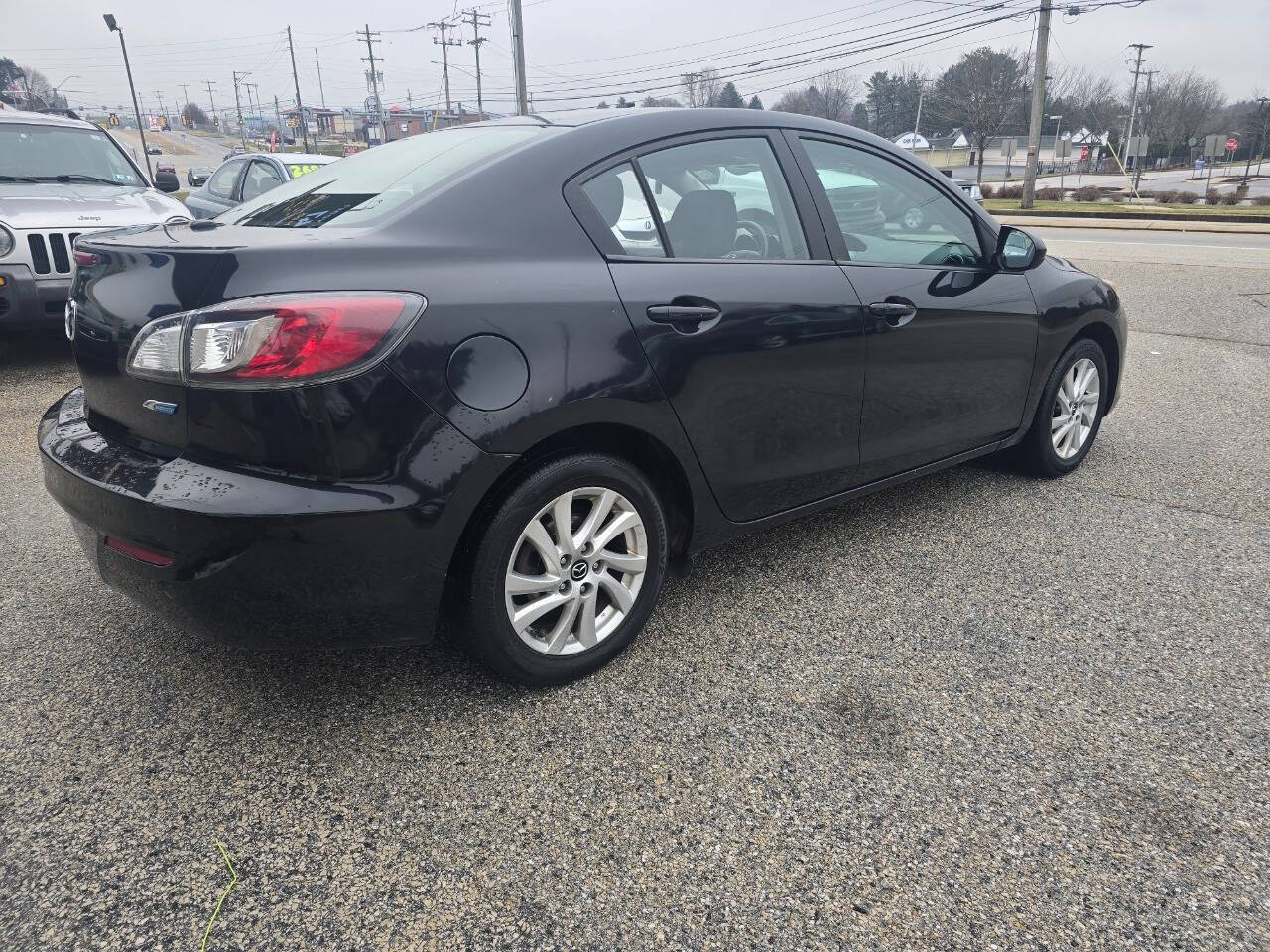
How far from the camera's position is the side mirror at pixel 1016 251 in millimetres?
3691

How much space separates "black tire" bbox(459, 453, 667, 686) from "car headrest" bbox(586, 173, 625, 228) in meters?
0.69

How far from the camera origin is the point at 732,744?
7.80 ft

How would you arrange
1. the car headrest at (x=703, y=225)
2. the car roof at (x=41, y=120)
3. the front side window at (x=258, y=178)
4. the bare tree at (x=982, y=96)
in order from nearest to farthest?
the car headrest at (x=703, y=225) → the car roof at (x=41, y=120) → the front side window at (x=258, y=178) → the bare tree at (x=982, y=96)

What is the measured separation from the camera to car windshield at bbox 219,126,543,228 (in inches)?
100

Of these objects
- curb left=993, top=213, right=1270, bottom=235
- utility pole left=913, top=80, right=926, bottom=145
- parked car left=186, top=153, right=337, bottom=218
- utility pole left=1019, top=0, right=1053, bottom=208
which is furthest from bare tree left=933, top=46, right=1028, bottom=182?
parked car left=186, top=153, right=337, bottom=218

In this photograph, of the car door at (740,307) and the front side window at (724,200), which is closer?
the car door at (740,307)

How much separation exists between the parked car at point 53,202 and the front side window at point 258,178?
3163 millimetres

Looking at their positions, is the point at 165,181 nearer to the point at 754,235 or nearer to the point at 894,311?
the point at 754,235

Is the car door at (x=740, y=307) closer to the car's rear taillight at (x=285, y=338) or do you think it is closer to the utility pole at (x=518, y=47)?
the car's rear taillight at (x=285, y=338)

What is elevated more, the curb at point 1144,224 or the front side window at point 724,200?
the front side window at point 724,200

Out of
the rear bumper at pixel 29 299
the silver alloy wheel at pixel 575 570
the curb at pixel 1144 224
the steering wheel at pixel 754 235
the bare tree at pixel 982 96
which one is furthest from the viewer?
the bare tree at pixel 982 96

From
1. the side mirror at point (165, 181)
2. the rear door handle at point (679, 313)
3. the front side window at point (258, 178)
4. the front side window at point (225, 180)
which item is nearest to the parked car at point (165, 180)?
the side mirror at point (165, 181)

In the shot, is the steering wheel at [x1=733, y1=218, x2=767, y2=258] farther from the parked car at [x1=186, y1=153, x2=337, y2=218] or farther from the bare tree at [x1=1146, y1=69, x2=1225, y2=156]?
the bare tree at [x1=1146, y1=69, x2=1225, y2=156]

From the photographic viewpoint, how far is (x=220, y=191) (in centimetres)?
1180
